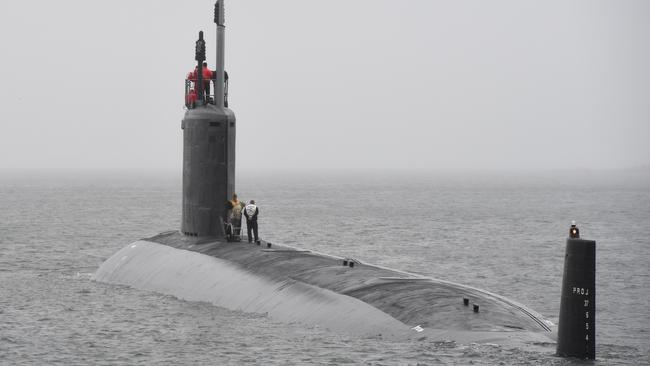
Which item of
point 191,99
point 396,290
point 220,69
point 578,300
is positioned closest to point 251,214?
point 191,99

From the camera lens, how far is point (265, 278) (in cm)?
2616

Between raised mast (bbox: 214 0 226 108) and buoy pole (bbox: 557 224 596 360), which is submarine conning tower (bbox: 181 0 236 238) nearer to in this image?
raised mast (bbox: 214 0 226 108)

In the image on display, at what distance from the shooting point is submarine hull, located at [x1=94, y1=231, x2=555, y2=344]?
19.7m

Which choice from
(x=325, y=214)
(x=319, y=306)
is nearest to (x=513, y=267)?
(x=319, y=306)

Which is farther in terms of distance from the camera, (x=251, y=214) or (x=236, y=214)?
(x=236, y=214)

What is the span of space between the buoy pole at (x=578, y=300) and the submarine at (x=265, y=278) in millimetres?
1282

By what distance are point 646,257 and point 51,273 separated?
3198 cm

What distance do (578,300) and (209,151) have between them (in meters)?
16.9

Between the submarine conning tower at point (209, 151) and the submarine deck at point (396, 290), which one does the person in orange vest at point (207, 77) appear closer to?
the submarine conning tower at point (209, 151)

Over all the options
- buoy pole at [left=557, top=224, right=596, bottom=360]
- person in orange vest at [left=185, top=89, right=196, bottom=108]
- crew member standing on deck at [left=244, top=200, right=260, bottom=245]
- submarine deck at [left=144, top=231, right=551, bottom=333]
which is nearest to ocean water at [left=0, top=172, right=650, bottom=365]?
buoy pole at [left=557, top=224, right=596, bottom=360]

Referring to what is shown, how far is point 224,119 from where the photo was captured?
31.6 metres

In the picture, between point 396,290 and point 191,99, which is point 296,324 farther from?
point 191,99

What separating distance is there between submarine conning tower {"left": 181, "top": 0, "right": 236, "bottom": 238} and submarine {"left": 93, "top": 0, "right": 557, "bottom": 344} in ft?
0.11

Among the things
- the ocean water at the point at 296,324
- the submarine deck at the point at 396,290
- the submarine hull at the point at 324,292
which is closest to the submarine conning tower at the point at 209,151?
the submarine hull at the point at 324,292
